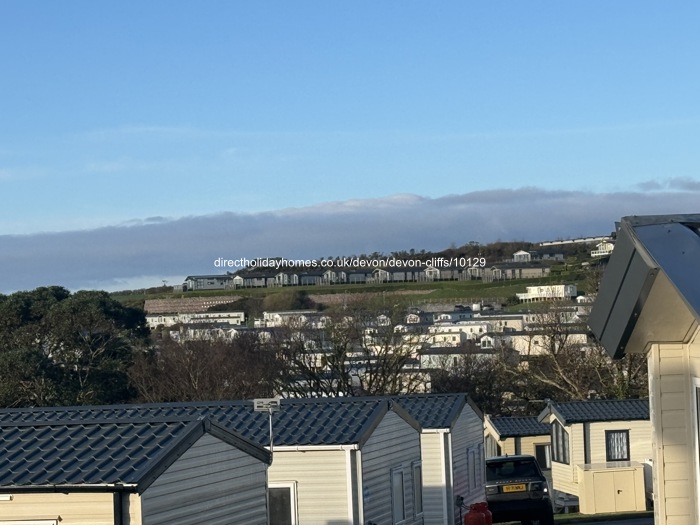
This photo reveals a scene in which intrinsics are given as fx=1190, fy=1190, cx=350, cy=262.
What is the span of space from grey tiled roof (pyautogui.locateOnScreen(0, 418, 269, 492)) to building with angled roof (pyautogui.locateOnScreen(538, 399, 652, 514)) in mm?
24661

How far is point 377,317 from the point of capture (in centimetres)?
6588

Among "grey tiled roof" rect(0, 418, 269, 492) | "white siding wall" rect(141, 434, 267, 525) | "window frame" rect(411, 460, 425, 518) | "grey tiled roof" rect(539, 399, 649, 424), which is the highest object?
"grey tiled roof" rect(0, 418, 269, 492)

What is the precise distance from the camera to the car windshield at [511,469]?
29.3m

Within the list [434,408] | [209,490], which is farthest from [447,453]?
[209,490]

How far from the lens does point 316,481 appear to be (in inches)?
746

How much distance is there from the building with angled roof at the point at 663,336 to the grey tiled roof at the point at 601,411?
98.1 ft

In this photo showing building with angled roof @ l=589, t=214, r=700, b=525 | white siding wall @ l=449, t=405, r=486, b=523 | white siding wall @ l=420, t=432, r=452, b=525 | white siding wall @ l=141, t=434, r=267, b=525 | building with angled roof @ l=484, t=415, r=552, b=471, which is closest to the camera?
building with angled roof @ l=589, t=214, r=700, b=525

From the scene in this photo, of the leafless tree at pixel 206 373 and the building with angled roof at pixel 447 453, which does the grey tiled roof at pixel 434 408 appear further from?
the leafless tree at pixel 206 373

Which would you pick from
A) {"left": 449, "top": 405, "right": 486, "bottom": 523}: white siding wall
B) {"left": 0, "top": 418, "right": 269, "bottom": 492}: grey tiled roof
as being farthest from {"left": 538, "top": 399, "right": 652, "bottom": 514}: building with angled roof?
{"left": 0, "top": 418, "right": 269, "bottom": 492}: grey tiled roof

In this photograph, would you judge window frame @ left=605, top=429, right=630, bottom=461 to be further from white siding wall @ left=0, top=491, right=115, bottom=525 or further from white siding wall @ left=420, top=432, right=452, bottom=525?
white siding wall @ left=0, top=491, right=115, bottom=525

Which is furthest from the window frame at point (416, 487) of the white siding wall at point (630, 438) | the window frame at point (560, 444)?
the window frame at point (560, 444)

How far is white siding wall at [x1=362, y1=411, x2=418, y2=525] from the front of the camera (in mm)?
19812

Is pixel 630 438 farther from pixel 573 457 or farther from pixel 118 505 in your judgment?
pixel 118 505

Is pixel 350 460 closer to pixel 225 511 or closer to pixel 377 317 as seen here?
pixel 225 511
